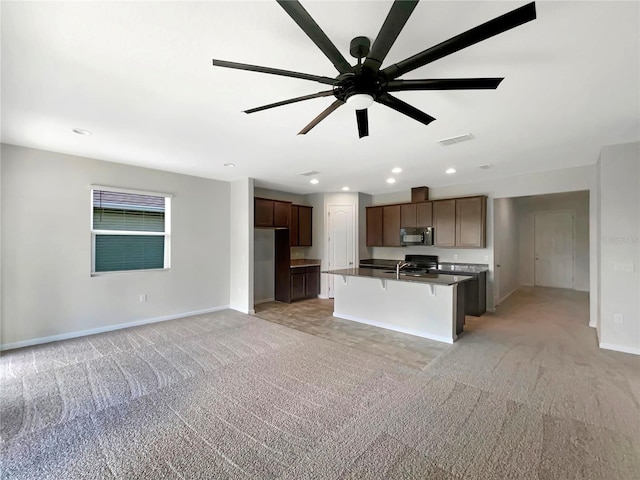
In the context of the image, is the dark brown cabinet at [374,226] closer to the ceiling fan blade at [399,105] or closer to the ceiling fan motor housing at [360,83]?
the ceiling fan blade at [399,105]

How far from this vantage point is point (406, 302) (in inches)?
172

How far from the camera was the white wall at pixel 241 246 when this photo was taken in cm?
541

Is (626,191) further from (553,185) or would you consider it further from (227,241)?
(227,241)

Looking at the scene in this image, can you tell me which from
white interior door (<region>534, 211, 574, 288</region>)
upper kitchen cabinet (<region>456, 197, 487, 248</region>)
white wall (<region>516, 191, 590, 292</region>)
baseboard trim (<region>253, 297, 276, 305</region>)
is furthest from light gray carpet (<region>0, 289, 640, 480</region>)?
white interior door (<region>534, 211, 574, 288</region>)

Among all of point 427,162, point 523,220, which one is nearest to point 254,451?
point 427,162

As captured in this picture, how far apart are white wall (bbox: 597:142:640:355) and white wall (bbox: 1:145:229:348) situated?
20.5 feet

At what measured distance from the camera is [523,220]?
8.73 m

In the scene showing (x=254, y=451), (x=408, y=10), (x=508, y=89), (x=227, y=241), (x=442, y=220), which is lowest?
(x=254, y=451)

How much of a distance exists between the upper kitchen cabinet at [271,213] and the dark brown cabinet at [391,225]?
7.45ft

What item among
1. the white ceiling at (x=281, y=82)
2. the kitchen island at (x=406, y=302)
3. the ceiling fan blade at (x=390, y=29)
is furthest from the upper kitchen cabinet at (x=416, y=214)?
the ceiling fan blade at (x=390, y=29)

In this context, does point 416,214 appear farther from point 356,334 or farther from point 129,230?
point 129,230

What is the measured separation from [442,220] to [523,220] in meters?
4.74

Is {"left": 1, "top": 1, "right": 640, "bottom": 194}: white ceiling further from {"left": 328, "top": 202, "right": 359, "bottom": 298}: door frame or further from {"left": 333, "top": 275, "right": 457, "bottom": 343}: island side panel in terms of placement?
{"left": 328, "top": 202, "right": 359, "bottom": 298}: door frame

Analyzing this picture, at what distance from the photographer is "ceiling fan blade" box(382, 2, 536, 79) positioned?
3.73 ft
